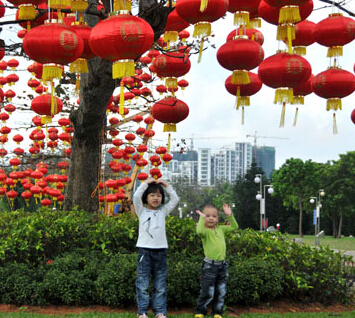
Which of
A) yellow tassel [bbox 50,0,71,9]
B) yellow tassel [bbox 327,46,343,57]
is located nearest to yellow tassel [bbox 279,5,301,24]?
yellow tassel [bbox 327,46,343,57]

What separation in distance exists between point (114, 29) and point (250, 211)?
49.1 m

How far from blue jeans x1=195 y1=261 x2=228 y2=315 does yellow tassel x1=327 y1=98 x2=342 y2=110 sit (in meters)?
2.21

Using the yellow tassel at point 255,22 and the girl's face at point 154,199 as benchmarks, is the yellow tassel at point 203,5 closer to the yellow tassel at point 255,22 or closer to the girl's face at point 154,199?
the yellow tassel at point 255,22

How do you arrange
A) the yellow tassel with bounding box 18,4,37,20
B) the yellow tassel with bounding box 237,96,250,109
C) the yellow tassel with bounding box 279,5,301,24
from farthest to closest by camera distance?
the yellow tassel with bounding box 237,96,250,109, the yellow tassel with bounding box 18,4,37,20, the yellow tassel with bounding box 279,5,301,24

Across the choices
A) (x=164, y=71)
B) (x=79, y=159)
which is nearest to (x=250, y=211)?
(x=79, y=159)

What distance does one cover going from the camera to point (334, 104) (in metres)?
4.76

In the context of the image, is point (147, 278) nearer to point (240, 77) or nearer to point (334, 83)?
point (240, 77)

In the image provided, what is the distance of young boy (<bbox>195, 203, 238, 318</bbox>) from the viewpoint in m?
5.69

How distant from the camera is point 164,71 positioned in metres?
5.84

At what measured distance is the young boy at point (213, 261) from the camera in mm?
5688

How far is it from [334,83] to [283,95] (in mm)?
629

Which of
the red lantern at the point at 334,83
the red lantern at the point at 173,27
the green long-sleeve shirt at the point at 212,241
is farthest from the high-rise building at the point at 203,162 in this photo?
the red lantern at the point at 334,83

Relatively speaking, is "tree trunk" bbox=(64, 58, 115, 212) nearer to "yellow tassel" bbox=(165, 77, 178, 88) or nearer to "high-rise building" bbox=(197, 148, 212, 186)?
"yellow tassel" bbox=(165, 77, 178, 88)

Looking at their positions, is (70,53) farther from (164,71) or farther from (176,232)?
(176,232)
